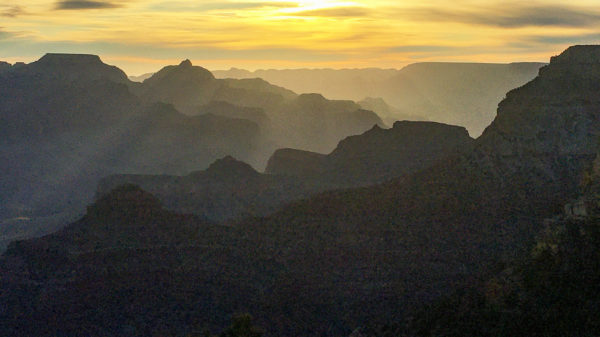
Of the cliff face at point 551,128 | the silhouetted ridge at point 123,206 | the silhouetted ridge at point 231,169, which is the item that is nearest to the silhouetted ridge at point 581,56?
the cliff face at point 551,128

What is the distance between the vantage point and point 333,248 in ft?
341

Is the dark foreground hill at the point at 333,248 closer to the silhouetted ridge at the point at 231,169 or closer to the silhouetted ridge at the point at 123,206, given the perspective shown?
the silhouetted ridge at the point at 123,206

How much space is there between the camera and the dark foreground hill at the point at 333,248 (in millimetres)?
86250

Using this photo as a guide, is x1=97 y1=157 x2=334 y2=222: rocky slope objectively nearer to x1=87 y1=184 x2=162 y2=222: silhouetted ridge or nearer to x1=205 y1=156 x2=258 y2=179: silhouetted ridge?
x1=205 y1=156 x2=258 y2=179: silhouetted ridge

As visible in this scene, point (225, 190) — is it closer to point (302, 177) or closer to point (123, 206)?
point (302, 177)

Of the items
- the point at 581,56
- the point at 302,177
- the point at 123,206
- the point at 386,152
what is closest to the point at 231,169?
the point at 302,177

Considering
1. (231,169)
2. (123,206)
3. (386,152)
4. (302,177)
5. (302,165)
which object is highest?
(123,206)

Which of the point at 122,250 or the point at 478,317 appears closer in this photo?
the point at 478,317

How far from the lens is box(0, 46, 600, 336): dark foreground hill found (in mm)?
86250

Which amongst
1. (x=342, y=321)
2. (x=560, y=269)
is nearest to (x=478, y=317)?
(x=560, y=269)

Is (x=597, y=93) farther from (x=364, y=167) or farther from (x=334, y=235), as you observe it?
(x=364, y=167)

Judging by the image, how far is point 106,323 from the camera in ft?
278

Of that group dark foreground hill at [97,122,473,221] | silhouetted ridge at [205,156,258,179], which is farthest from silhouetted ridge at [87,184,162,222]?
silhouetted ridge at [205,156,258,179]

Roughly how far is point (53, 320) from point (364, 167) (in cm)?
9034
